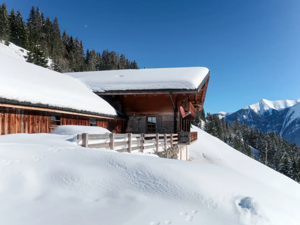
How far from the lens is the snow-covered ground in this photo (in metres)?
2.79

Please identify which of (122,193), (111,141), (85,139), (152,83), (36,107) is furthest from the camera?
(152,83)

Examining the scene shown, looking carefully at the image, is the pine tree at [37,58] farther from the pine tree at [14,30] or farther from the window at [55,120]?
the window at [55,120]

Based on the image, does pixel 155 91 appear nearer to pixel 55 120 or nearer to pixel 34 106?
pixel 55 120

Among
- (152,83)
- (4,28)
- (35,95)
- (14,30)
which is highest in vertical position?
(14,30)

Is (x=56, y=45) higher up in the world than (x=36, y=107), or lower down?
higher up

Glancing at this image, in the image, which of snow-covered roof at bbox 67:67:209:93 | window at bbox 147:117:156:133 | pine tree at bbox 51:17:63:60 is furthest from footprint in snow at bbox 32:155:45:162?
pine tree at bbox 51:17:63:60

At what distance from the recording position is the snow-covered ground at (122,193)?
2.79 meters

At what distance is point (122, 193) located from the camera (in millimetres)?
3266

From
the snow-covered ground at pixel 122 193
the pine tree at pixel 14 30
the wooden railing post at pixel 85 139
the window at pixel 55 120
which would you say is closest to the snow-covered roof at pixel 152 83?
the window at pixel 55 120

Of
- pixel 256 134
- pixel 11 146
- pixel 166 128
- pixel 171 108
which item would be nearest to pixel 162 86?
pixel 171 108

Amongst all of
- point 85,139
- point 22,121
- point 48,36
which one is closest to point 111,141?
point 85,139

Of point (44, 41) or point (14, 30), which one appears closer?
point (14, 30)

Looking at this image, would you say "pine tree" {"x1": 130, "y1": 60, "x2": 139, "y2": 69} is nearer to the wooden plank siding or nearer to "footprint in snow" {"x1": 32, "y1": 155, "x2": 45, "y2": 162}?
the wooden plank siding

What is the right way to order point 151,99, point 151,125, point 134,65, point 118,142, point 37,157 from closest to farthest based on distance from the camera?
point 37,157
point 118,142
point 151,99
point 151,125
point 134,65
